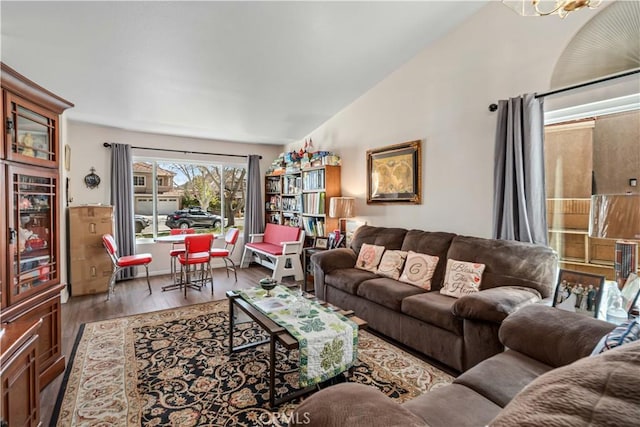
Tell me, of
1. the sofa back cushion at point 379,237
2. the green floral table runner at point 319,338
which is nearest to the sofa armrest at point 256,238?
the sofa back cushion at point 379,237

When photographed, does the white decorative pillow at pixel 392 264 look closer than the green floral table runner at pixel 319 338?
No

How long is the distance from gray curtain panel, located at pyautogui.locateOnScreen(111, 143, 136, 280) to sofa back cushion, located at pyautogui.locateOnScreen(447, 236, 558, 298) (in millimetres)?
4785

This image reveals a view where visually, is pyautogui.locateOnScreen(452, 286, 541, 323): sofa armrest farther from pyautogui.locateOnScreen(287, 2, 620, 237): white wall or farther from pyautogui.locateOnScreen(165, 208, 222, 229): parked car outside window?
pyautogui.locateOnScreen(165, 208, 222, 229): parked car outside window

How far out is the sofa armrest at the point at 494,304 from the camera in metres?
1.92

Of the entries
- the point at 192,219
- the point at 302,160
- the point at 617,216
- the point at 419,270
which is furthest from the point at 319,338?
→ the point at 192,219

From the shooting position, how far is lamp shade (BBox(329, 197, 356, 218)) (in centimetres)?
413

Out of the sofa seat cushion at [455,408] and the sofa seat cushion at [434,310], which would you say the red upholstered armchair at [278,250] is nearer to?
the sofa seat cushion at [434,310]

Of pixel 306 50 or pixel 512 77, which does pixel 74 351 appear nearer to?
pixel 306 50

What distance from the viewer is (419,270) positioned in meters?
2.93

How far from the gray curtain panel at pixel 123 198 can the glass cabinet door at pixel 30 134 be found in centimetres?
276

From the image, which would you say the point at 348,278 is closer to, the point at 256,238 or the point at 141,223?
the point at 256,238

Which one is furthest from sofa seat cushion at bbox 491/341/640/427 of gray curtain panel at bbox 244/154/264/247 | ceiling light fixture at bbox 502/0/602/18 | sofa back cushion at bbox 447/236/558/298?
gray curtain panel at bbox 244/154/264/247

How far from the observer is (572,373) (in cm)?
64

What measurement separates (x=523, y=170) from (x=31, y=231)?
373 centimetres
